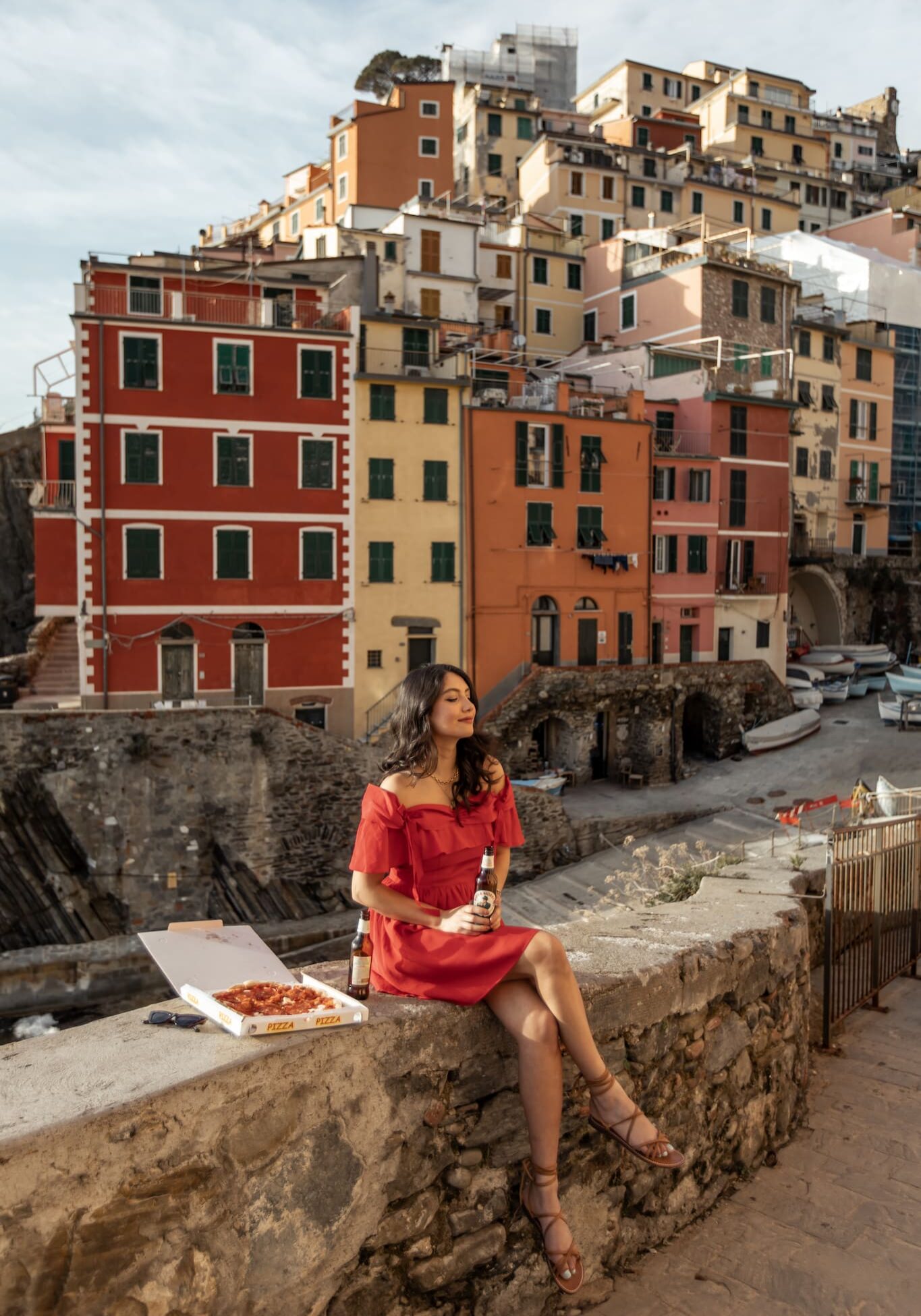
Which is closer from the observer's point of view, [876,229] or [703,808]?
[703,808]

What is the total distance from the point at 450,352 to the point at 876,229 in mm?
33313

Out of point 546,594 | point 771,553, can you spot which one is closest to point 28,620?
point 546,594

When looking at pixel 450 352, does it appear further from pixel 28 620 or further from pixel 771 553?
pixel 28 620

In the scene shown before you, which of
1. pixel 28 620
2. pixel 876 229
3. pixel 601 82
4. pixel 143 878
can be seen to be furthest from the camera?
pixel 601 82

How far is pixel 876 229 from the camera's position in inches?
2093

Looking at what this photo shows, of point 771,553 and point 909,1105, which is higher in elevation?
point 771,553

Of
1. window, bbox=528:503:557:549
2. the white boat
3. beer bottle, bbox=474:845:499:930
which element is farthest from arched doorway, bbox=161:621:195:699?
beer bottle, bbox=474:845:499:930

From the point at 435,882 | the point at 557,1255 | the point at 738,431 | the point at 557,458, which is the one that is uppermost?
the point at 738,431

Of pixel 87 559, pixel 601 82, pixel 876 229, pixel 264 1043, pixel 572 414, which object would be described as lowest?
pixel 264 1043

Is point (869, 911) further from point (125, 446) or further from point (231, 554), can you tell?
point (125, 446)

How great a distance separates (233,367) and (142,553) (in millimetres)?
5612

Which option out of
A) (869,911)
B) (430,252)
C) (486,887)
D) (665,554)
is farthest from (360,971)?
(430,252)

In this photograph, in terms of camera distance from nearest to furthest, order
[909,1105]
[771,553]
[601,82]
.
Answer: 1. [909,1105]
2. [771,553]
3. [601,82]

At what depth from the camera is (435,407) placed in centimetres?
2994
